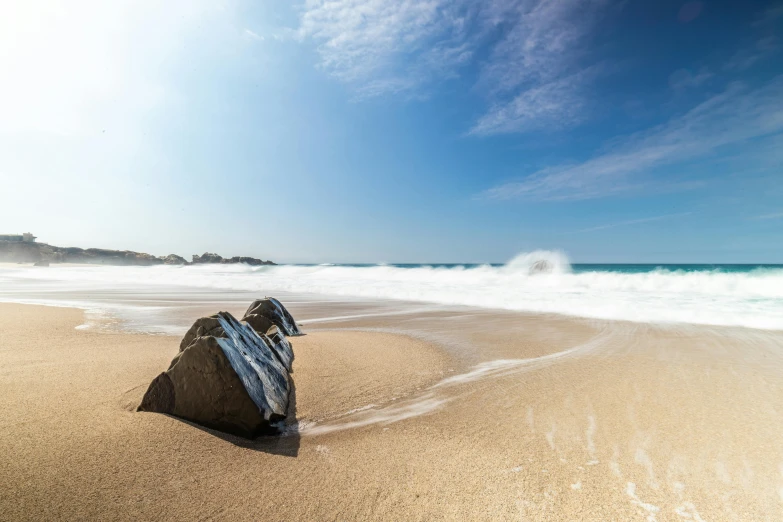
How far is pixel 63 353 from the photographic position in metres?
4.89

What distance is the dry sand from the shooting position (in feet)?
6.61

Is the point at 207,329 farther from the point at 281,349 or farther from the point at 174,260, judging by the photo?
the point at 174,260

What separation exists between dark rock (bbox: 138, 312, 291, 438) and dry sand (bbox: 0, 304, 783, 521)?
0.43 feet

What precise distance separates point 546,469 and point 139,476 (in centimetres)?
268

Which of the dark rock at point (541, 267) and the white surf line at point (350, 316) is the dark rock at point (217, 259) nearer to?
the dark rock at point (541, 267)

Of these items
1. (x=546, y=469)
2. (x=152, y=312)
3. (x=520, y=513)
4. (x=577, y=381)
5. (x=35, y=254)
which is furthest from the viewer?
(x=35, y=254)

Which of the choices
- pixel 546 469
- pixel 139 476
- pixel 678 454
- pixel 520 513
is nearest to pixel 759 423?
pixel 678 454

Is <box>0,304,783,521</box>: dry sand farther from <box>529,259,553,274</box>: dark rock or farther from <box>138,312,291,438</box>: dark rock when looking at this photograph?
<box>529,259,553,274</box>: dark rock

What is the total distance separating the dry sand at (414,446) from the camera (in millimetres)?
2016

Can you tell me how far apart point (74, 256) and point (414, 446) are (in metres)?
105

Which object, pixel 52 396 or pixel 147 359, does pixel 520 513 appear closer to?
pixel 52 396

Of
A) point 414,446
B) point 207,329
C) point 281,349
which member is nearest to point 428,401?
point 414,446

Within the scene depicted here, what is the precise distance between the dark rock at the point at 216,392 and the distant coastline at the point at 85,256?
77492 millimetres

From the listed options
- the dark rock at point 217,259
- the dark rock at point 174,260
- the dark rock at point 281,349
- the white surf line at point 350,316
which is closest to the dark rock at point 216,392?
the dark rock at point 281,349
